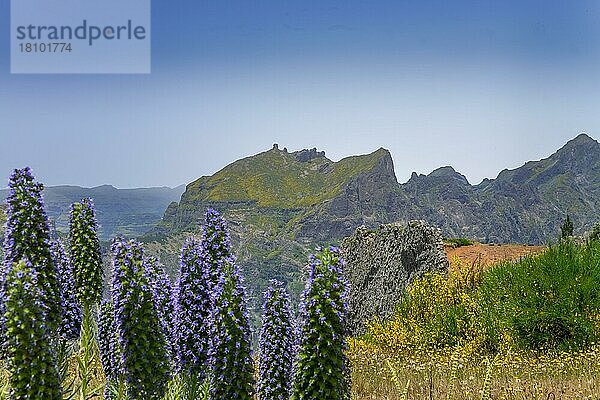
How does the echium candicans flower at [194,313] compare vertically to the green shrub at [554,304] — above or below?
above

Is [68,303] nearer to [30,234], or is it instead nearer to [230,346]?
[30,234]

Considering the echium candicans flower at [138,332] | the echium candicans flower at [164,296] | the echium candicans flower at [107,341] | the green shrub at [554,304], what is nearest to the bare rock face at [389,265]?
→ the green shrub at [554,304]

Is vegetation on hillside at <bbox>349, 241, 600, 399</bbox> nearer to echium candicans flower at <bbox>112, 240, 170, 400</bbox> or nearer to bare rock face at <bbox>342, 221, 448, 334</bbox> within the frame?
bare rock face at <bbox>342, 221, 448, 334</bbox>

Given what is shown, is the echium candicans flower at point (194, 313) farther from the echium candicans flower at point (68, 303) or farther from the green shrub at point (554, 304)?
Answer: the green shrub at point (554, 304)

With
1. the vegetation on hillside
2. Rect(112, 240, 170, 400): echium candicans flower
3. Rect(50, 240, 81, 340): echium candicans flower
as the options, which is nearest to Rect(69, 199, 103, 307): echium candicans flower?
Rect(50, 240, 81, 340): echium candicans flower

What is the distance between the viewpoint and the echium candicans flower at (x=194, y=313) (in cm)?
413

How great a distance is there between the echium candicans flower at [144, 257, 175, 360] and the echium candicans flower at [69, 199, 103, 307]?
0.51 meters

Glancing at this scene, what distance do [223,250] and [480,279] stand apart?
46.9 feet

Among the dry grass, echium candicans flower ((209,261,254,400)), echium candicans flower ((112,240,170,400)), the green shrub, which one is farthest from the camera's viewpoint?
the green shrub

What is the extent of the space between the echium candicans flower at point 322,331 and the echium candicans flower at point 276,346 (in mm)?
167

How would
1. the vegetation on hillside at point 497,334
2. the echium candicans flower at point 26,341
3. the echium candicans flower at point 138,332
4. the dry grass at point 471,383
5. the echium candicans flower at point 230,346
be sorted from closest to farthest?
1. the echium candicans flower at point 26,341
2. the echium candicans flower at point 138,332
3. the echium candicans flower at point 230,346
4. the dry grass at point 471,383
5. the vegetation on hillside at point 497,334

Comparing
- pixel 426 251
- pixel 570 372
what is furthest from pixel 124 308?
pixel 426 251

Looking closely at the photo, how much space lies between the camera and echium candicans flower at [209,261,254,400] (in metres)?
3.76

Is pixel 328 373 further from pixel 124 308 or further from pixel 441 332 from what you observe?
pixel 441 332
